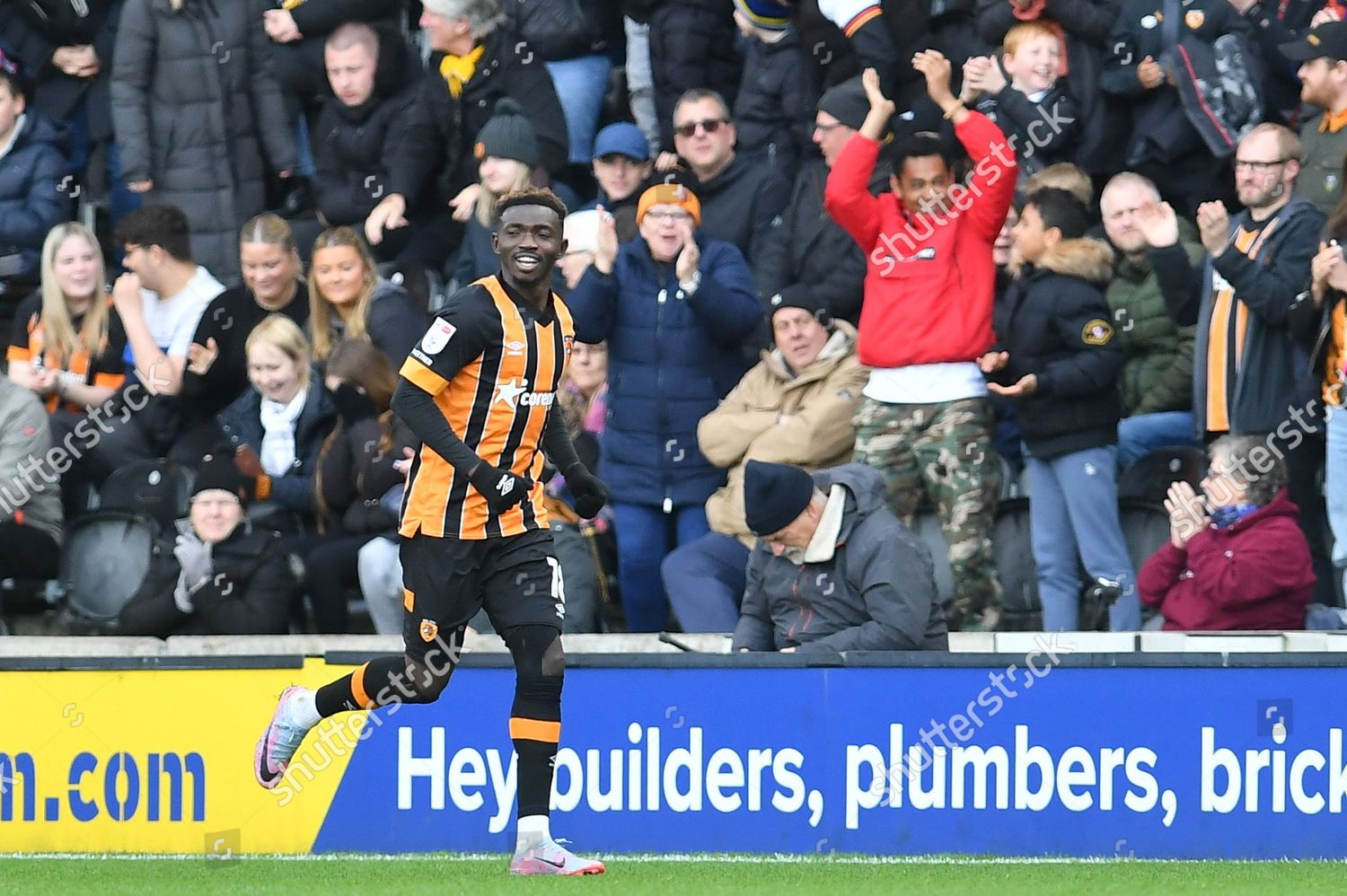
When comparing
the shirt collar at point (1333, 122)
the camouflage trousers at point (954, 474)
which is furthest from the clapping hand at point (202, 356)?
the shirt collar at point (1333, 122)

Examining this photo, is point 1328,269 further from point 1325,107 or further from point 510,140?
point 510,140

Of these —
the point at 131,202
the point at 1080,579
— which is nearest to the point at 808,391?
the point at 1080,579

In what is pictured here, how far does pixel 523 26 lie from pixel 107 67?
2.70m

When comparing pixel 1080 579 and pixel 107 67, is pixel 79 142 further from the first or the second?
pixel 1080 579

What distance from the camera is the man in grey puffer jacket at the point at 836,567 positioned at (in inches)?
306

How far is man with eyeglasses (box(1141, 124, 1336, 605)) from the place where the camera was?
9.06 meters

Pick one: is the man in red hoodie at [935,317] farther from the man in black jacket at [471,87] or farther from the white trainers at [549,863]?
the white trainers at [549,863]

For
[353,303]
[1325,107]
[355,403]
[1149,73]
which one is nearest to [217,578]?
[355,403]

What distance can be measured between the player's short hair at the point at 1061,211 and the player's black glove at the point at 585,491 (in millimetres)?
3325

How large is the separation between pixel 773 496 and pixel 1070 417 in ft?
6.44

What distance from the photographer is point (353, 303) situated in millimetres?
10648

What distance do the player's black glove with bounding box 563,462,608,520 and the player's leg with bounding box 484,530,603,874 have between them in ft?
0.64

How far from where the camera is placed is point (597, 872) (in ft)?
22.0

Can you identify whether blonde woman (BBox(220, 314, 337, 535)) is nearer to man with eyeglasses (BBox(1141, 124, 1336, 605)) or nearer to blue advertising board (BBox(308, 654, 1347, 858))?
blue advertising board (BBox(308, 654, 1347, 858))
